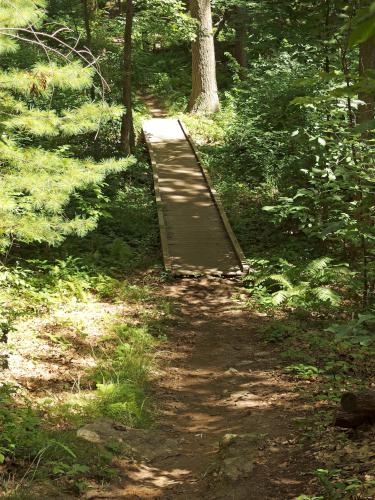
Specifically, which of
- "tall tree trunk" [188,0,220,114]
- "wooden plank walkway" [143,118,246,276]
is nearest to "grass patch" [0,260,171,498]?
"wooden plank walkway" [143,118,246,276]

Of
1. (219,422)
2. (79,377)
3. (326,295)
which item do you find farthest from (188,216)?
(219,422)

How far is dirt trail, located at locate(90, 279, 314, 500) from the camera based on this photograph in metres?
4.99

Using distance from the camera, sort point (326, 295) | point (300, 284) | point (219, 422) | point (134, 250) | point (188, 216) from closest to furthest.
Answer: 1. point (219, 422)
2. point (326, 295)
3. point (300, 284)
4. point (134, 250)
5. point (188, 216)

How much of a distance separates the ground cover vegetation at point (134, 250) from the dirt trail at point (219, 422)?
237mm

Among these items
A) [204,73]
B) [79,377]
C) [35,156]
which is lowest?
[79,377]

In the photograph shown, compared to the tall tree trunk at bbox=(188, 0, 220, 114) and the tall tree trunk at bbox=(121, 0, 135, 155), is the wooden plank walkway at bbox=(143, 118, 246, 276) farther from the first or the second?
the tall tree trunk at bbox=(188, 0, 220, 114)

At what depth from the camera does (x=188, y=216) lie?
13.8 metres

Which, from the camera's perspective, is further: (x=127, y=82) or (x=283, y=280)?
(x=127, y=82)

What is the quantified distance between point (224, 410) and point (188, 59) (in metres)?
25.7

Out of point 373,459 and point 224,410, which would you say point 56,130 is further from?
point 373,459

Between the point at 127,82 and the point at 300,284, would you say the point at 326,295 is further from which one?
the point at 127,82

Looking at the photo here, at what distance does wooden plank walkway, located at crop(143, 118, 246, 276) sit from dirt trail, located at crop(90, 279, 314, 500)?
5.66ft

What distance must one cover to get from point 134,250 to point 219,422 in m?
6.39

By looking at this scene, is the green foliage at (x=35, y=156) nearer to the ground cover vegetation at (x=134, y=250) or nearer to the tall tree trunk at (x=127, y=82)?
the ground cover vegetation at (x=134, y=250)
